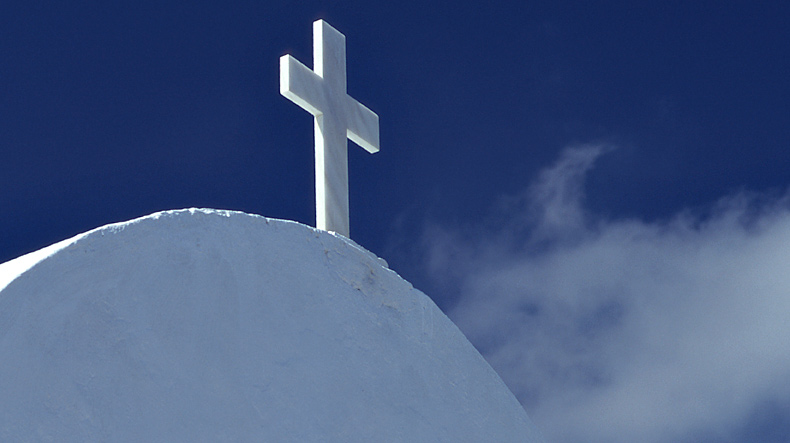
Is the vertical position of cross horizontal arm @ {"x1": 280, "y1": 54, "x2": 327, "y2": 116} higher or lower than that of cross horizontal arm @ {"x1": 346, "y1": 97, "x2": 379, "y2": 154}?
lower

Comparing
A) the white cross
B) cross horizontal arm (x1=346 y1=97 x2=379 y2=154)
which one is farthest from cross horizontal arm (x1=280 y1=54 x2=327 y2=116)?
cross horizontal arm (x1=346 y1=97 x2=379 y2=154)

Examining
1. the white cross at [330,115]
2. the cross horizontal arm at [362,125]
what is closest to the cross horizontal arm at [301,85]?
the white cross at [330,115]

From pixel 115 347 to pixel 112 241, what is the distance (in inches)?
9.6

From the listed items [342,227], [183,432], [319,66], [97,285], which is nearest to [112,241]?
[97,285]

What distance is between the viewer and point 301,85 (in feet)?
12.2

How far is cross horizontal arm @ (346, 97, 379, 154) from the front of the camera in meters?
3.98

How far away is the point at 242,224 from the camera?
281 cm

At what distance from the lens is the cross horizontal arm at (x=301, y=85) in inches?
145

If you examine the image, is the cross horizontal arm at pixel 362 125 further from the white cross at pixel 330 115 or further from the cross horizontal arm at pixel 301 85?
the cross horizontal arm at pixel 301 85

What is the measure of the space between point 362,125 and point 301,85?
0.38 m

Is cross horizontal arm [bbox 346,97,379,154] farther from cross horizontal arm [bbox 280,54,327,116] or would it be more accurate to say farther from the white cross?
cross horizontal arm [bbox 280,54,327,116]

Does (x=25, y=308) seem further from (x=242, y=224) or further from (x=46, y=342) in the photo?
(x=242, y=224)

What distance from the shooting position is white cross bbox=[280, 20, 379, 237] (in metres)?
3.64

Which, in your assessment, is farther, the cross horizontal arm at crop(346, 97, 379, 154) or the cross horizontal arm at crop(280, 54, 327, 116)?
the cross horizontal arm at crop(346, 97, 379, 154)
